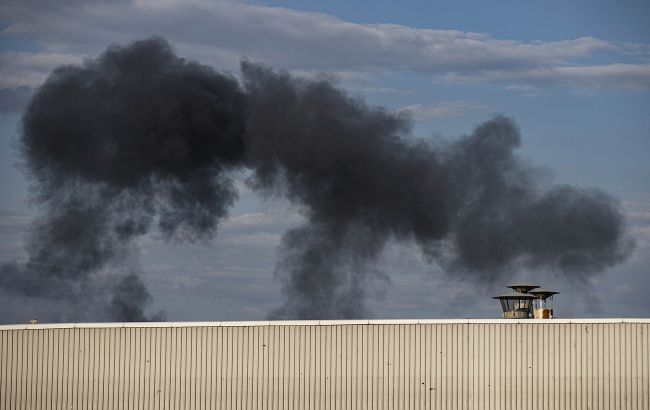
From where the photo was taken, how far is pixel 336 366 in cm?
4166

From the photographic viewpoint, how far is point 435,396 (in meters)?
41.2

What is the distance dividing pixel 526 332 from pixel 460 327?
2.34m

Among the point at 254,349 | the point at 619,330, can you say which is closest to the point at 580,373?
the point at 619,330

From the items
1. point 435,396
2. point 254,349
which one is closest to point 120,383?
point 254,349

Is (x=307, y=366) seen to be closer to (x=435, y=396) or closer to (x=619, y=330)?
(x=435, y=396)

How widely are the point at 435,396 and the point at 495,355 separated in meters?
2.59

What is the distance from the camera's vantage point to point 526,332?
136 feet

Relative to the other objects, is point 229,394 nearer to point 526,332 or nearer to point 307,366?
point 307,366

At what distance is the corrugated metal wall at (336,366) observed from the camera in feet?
135

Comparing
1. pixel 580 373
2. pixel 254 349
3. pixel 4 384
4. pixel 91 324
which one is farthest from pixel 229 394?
pixel 580 373

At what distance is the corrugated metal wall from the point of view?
41125mm

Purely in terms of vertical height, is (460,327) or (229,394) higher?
(460,327)

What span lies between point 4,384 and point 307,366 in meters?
11.1

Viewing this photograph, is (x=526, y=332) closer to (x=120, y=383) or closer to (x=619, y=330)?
(x=619, y=330)
